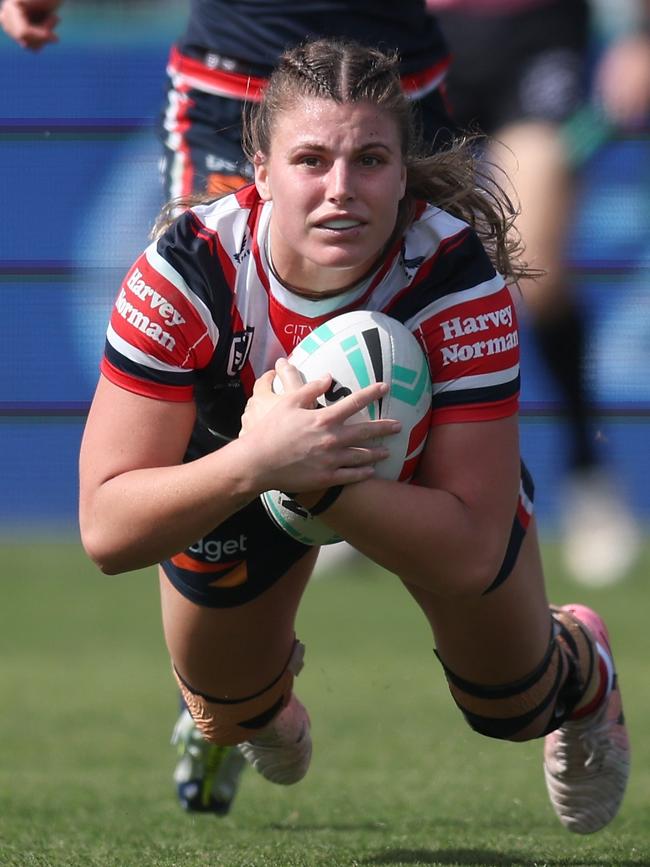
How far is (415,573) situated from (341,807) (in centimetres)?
127

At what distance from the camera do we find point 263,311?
288cm

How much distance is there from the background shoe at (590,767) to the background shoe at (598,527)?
4.10m

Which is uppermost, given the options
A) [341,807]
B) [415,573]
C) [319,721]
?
[415,573]

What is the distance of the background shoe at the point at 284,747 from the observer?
11.7 ft

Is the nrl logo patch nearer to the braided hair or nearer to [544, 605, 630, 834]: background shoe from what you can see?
the braided hair

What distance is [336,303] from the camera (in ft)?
9.46

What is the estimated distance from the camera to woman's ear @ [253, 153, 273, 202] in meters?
2.85

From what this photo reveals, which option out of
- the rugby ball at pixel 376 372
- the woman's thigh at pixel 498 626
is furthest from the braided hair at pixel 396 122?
the woman's thigh at pixel 498 626

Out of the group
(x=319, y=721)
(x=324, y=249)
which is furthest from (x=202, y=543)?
(x=319, y=721)

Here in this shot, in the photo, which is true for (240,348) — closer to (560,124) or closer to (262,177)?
(262,177)

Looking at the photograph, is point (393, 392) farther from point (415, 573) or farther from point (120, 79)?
point (120, 79)

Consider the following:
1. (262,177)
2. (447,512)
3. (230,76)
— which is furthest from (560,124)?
(447,512)

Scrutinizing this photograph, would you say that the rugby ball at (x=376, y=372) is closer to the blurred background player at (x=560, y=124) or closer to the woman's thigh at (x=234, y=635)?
the woman's thigh at (x=234, y=635)

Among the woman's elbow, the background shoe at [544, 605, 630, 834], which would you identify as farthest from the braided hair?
the background shoe at [544, 605, 630, 834]
